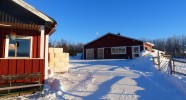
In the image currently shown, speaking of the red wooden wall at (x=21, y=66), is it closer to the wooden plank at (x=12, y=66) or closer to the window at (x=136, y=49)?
the wooden plank at (x=12, y=66)

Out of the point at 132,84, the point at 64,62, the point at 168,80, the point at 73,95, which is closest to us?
the point at 73,95

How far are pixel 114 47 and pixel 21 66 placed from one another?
27449 mm

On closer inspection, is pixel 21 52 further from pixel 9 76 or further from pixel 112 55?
pixel 112 55

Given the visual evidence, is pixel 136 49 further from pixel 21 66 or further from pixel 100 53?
pixel 21 66

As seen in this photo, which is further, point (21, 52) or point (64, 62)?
point (64, 62)

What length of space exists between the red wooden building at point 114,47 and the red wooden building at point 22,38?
24844mm

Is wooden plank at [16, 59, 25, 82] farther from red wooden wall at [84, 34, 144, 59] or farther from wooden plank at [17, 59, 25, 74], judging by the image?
red wooden wall at [84, 34, 144, 59]

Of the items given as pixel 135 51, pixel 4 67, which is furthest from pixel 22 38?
pixel 135 51

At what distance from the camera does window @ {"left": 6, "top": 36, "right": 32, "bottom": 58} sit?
11312mm

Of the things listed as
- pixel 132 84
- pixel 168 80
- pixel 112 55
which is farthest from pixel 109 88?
pixel 112 55

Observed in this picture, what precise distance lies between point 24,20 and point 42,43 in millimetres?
1444

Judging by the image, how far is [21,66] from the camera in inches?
424

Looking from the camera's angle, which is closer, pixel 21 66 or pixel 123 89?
pixel 123 89

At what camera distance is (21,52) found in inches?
450
